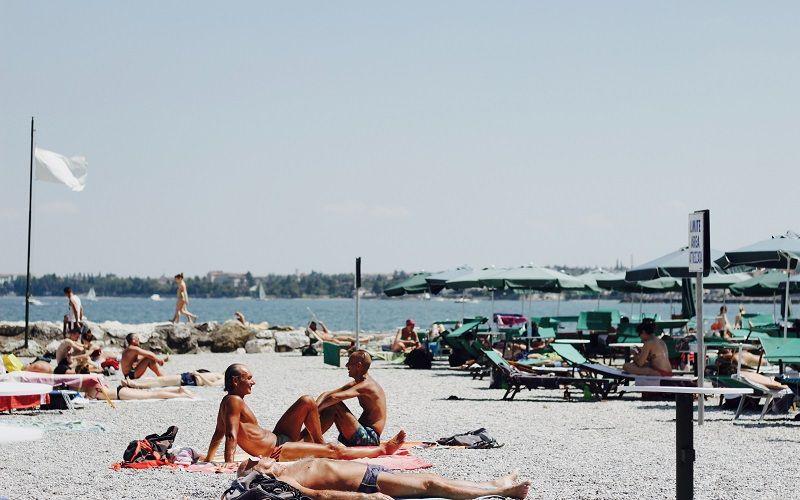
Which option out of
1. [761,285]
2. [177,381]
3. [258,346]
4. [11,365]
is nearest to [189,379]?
[177,381]

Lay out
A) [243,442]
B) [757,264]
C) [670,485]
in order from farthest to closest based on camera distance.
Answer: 1. [757,264]
2. [243,442]
3. [670,485]

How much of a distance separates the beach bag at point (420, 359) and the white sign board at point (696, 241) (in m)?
11.1

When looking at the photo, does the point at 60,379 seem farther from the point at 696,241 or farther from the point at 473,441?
the point at 696,241

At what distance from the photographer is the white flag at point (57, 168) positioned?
23938 mm

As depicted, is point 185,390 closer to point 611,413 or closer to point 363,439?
point 611,413

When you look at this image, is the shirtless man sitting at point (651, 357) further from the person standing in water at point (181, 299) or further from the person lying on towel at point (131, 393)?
the person standing in water at point (181, 299)

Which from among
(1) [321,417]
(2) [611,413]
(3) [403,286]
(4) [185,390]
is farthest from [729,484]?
(3) [403,286]

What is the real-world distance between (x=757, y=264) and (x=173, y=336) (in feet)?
45.2

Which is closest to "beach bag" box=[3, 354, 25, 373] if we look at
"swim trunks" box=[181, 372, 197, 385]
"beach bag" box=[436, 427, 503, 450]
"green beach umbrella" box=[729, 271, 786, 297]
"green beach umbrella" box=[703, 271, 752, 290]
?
"swim trunks" box=[181, 372, 197, 385]

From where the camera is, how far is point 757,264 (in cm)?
1714

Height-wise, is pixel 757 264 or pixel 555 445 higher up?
pixel 757 264

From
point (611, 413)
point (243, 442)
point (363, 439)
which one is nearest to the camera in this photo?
point (243, 442)

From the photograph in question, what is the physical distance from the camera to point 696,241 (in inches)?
420

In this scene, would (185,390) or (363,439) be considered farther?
(185,390)
